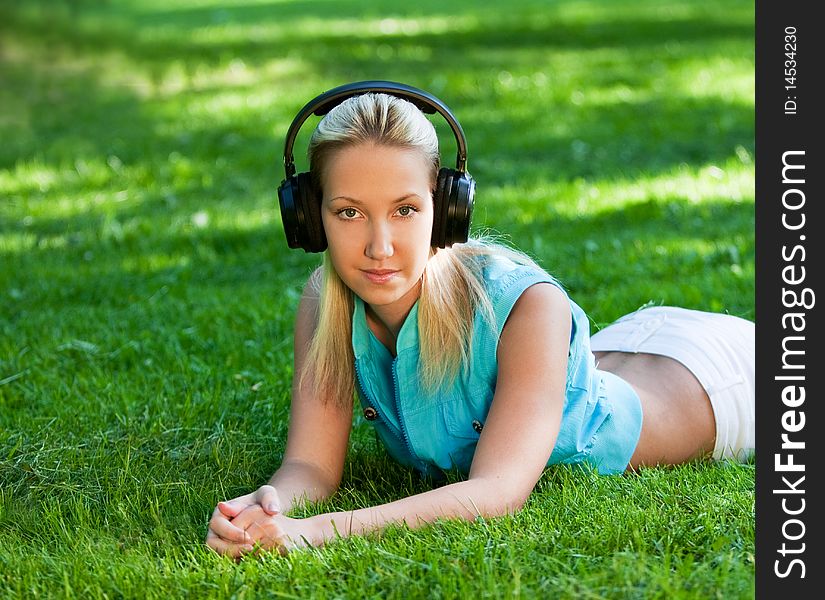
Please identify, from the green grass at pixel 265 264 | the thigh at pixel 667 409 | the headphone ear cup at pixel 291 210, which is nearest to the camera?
the green grass at pixel 265 264

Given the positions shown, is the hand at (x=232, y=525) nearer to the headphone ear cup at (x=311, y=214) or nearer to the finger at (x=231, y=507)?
the finger at (x=231, y=507)

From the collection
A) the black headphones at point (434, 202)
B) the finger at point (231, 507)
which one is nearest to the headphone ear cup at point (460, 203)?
the black headphones at point (434, 202)

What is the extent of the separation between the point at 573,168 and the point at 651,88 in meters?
2.82

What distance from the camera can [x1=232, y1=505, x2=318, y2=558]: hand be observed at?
3.13m

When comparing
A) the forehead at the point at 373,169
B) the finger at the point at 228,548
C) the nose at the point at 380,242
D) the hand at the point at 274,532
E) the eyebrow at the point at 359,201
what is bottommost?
the finger at the point at 228,548

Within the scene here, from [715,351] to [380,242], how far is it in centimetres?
166

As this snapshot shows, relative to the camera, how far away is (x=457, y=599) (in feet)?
9.19

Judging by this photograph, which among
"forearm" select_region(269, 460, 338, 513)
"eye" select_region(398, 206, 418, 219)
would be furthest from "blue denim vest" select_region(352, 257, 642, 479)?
"eye" select_region(398, 206, 418, 219)

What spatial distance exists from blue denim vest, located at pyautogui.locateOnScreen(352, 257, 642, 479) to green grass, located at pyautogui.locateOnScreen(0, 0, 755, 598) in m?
0.16

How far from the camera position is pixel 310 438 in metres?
3.79

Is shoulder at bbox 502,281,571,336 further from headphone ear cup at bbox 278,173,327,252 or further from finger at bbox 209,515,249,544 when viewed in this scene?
finger at bbox 209,515,249,544

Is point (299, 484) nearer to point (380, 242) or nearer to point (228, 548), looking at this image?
point (228, 548)

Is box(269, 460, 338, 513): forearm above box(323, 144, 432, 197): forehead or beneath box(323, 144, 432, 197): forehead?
beneath

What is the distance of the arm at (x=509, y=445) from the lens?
3184 mm
